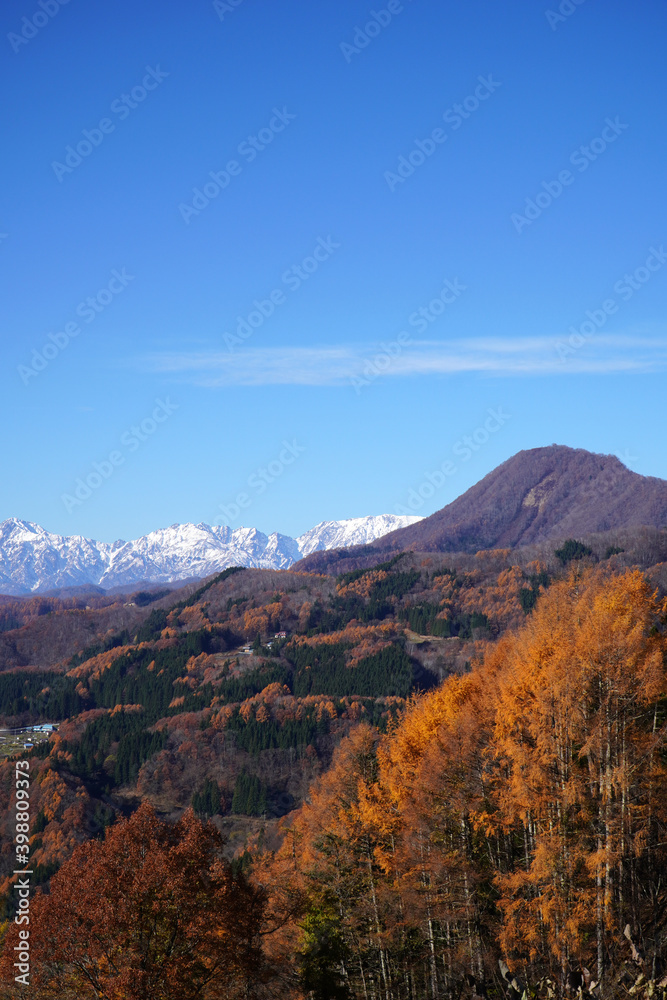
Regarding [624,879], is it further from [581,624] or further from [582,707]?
[581,624]

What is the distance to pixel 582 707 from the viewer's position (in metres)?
35.7

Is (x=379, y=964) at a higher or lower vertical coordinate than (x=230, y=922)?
lower

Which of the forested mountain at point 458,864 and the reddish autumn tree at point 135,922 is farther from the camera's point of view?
the forested mountain at point 458,864

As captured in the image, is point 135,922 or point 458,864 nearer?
point 135,922

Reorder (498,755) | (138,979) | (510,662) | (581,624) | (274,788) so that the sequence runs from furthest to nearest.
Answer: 1. (274,788)
2. (510,662)
3. (581,624)
4. (498,755)
5. (138,979)

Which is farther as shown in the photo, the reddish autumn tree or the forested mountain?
the forested mountain

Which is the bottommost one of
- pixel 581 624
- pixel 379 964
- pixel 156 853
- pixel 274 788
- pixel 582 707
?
pixel 274 788

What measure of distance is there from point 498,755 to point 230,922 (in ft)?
50.0

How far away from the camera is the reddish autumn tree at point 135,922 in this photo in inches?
1016

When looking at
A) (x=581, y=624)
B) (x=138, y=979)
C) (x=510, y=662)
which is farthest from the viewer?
(x=510, y=662)

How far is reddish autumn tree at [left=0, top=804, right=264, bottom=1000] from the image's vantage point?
84.6 feet

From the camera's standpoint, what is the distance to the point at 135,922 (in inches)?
1027

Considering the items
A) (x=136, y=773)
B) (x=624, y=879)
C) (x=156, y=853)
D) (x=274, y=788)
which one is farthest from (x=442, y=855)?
(x=136, y=773)

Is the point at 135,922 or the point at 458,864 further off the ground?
the point at 135,922
